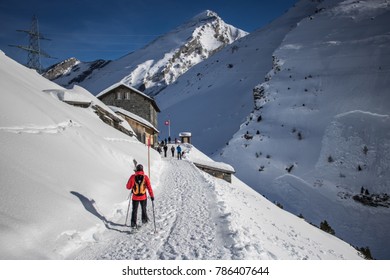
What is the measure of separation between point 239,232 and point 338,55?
150 feet

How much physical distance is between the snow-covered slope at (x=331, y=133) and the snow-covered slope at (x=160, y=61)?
92868 millimetres

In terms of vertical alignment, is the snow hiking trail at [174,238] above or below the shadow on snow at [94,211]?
below

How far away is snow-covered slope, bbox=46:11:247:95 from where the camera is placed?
136750 mm

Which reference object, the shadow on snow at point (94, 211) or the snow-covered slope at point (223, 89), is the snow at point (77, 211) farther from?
the snow-covered slope at point (223, 89)

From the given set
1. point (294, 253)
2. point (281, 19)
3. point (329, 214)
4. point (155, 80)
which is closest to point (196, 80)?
point (281, 19)

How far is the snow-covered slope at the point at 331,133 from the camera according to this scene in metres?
21.5

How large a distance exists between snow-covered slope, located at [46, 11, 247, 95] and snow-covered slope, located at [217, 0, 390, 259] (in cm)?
9287

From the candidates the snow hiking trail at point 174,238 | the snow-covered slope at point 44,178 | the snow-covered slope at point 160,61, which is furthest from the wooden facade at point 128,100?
the snow-covered slope at point 160,61

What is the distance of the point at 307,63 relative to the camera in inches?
1644

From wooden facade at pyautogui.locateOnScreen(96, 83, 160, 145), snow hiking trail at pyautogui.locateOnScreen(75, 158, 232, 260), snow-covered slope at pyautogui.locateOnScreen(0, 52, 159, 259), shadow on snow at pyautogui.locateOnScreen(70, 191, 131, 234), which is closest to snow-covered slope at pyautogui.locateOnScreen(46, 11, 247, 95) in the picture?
wooden facade at pyautogui.locateOnScreen(96, 83, 160, 145)

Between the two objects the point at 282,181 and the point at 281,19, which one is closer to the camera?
the point at 282,181

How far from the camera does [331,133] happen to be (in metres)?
28.4

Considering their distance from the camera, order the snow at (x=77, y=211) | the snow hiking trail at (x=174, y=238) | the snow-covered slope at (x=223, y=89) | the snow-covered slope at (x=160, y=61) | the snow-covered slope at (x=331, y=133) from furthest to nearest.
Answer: the snow-covered slope at (x=160, y=61)
the snow-covered slope at (x=223, y=89)
the snow-covered slope at (x=331, y=133)
the snow hiking trail at (x=174, y=238)
the snow at (x=77, y=211)
